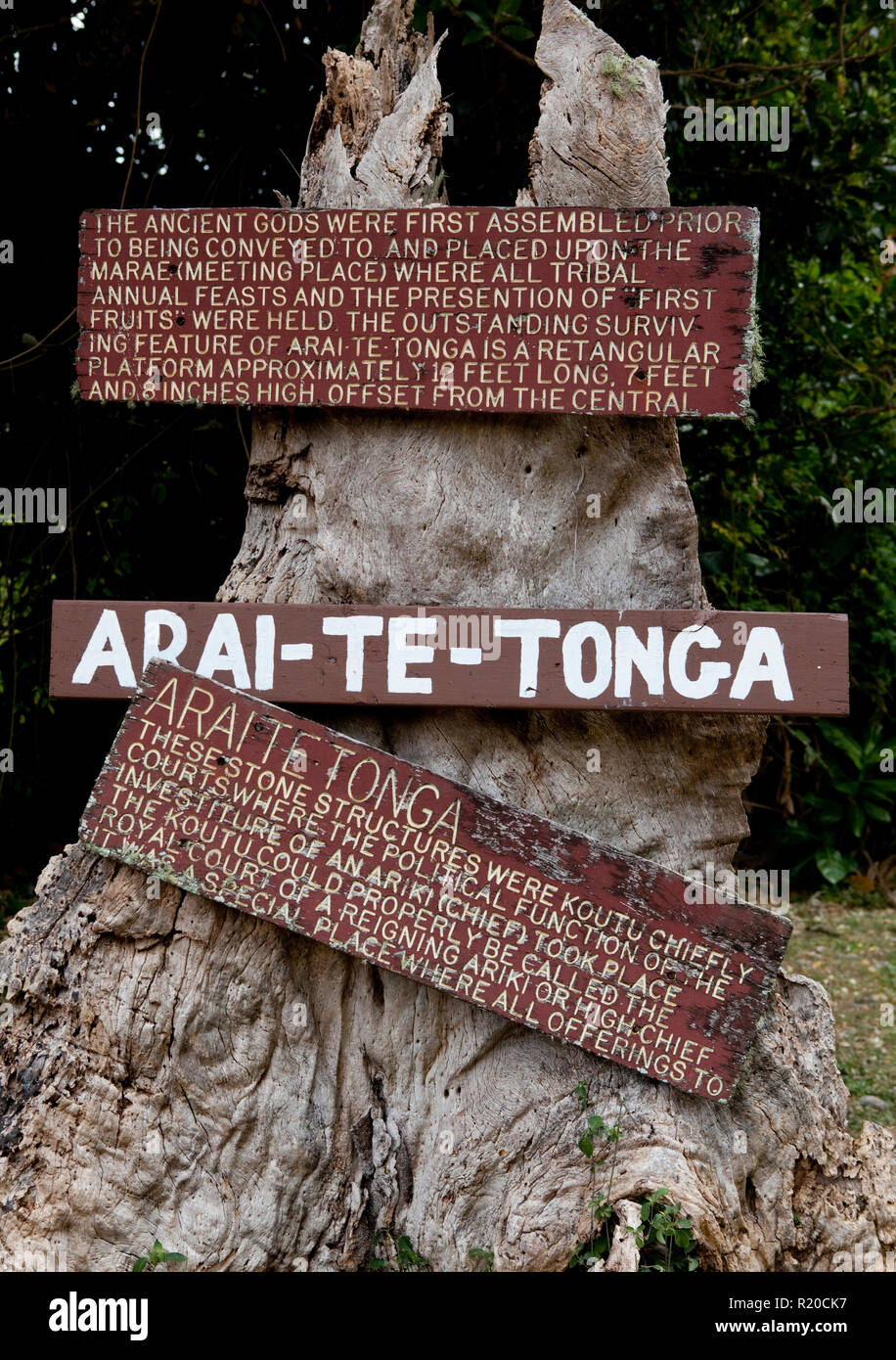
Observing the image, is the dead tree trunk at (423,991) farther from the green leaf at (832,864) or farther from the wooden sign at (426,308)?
the green leaf at (832,864)

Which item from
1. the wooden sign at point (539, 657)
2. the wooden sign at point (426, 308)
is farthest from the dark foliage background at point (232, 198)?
the wooden sign at point (539, 657)

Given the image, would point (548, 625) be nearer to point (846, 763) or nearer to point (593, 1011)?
point (593, 1011)

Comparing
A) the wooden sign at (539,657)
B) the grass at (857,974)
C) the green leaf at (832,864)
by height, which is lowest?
the grass at (857,974)

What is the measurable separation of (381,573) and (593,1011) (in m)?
1.46

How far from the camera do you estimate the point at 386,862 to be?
11.3 feet

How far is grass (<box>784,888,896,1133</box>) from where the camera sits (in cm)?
551

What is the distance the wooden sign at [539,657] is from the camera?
341 cm

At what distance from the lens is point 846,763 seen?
27.8 ft

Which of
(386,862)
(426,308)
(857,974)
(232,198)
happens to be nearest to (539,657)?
(386,862)

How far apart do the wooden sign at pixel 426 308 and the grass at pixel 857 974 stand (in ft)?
10.7

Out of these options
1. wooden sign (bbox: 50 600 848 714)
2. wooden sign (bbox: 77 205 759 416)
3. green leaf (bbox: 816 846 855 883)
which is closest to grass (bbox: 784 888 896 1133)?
green leaf (bbox: 816 846 855 883)

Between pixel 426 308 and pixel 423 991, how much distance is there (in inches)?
81.6

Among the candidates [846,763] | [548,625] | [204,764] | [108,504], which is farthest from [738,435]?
[204,764]

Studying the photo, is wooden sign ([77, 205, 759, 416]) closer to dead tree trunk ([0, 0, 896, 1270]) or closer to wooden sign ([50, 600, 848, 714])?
dead tree trunk ([0, 0, 896, 1270])
